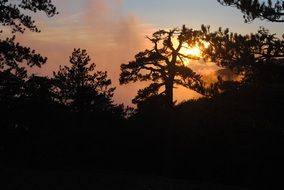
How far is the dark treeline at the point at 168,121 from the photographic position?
2088cm

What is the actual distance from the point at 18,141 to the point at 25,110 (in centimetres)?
281

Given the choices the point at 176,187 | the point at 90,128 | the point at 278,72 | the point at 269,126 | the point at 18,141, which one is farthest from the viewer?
the point at 90,128

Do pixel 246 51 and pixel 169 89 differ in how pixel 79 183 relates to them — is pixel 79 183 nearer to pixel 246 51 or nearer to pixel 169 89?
pixel 246 51

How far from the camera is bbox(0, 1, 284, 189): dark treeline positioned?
2088 cm

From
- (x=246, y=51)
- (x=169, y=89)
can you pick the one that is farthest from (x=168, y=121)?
(x=246, y=51)

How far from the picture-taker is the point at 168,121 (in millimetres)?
33219

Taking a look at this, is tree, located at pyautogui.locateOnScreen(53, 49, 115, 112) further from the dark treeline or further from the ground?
the ground

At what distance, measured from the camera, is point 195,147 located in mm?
32781

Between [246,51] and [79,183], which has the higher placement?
[246,51]

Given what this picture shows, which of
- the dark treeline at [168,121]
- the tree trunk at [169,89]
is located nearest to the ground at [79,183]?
the dark treeline at [168,121]

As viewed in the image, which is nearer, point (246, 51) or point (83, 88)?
point (246, 51)

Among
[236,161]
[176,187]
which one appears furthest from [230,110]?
[176,187]

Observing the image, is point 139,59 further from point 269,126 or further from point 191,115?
point 269,126

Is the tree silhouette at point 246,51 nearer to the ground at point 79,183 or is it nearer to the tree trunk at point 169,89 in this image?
the ground at point 79,183
